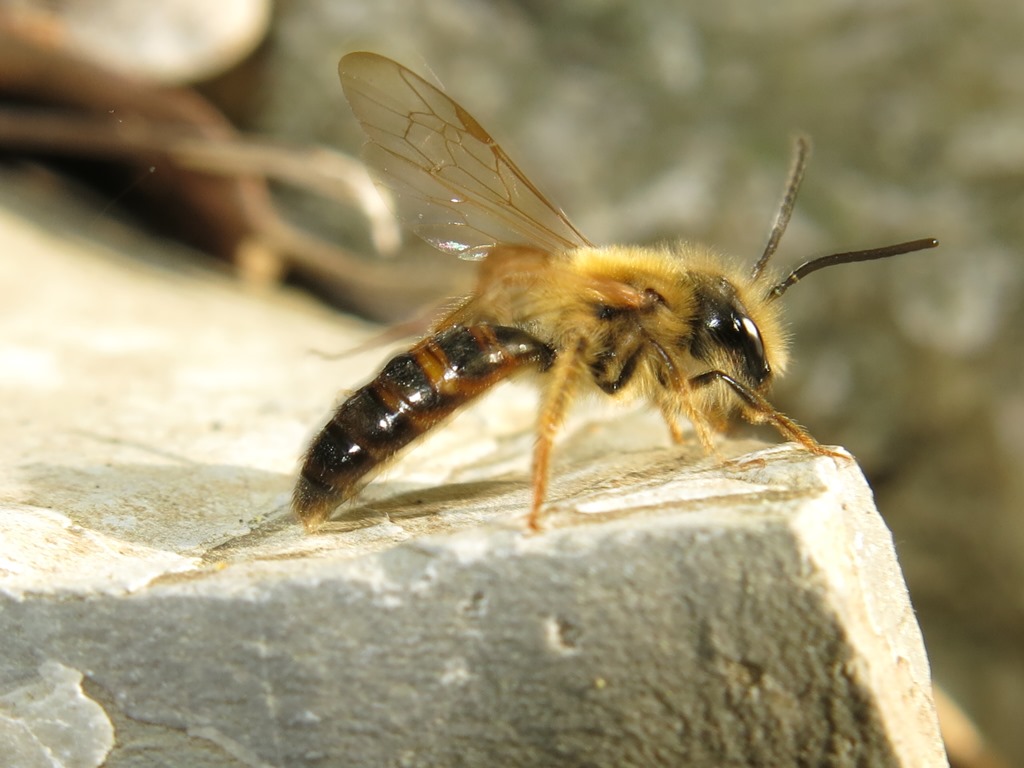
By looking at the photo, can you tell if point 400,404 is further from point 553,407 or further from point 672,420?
point 672,420

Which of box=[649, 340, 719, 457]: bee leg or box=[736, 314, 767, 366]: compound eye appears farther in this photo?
box=[736, 314, 767, 366]: compound eye

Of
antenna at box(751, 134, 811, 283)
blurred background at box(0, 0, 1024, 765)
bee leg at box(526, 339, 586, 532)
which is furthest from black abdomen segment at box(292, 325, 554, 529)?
blurred background at box(0, 0, 1024, 765)

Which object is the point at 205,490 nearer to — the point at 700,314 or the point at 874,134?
the point at 700,314

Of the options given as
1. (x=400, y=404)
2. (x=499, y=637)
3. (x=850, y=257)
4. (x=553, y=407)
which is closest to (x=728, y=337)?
(x=850, y=257)

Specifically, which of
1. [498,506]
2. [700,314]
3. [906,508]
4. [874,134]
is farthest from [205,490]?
[874,134]

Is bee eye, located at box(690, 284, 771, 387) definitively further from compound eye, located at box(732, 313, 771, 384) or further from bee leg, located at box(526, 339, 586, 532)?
bee leg, located at box(526, 339, 586, 532)

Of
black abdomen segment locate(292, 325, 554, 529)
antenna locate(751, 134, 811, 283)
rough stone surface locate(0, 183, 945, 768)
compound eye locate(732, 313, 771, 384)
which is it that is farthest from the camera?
antenna locate(751, 134, 811, 283)
